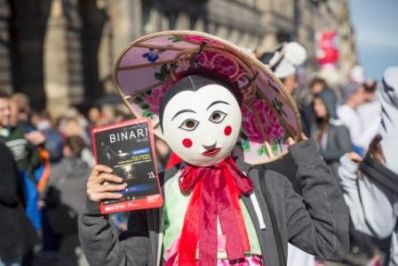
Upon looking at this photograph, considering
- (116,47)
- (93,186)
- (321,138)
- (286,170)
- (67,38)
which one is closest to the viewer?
(93,186)

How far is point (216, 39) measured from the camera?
2.17m

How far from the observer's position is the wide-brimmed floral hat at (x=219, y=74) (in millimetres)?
2344

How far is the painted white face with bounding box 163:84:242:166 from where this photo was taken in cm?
233

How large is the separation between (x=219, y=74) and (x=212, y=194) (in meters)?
0.46

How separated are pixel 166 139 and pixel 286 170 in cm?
110

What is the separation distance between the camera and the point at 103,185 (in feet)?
7.09

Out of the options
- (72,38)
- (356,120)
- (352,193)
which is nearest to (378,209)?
(352,193)

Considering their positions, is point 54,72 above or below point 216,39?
below

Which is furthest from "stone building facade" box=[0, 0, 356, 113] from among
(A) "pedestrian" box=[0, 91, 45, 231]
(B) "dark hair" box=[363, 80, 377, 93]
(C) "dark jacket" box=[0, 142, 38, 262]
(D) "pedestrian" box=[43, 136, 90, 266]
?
(C) "dark jacket" box=[0, 142, 38, 262]

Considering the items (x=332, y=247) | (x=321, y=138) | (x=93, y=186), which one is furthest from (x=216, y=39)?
(x=321, y=138)

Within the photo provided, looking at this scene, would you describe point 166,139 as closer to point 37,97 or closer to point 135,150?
point 135,150

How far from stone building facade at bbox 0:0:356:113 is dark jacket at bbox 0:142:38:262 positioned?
6055 millimetres

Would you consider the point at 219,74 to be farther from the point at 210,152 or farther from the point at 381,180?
the point at 381,180

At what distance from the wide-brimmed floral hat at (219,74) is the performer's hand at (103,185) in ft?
1.54
